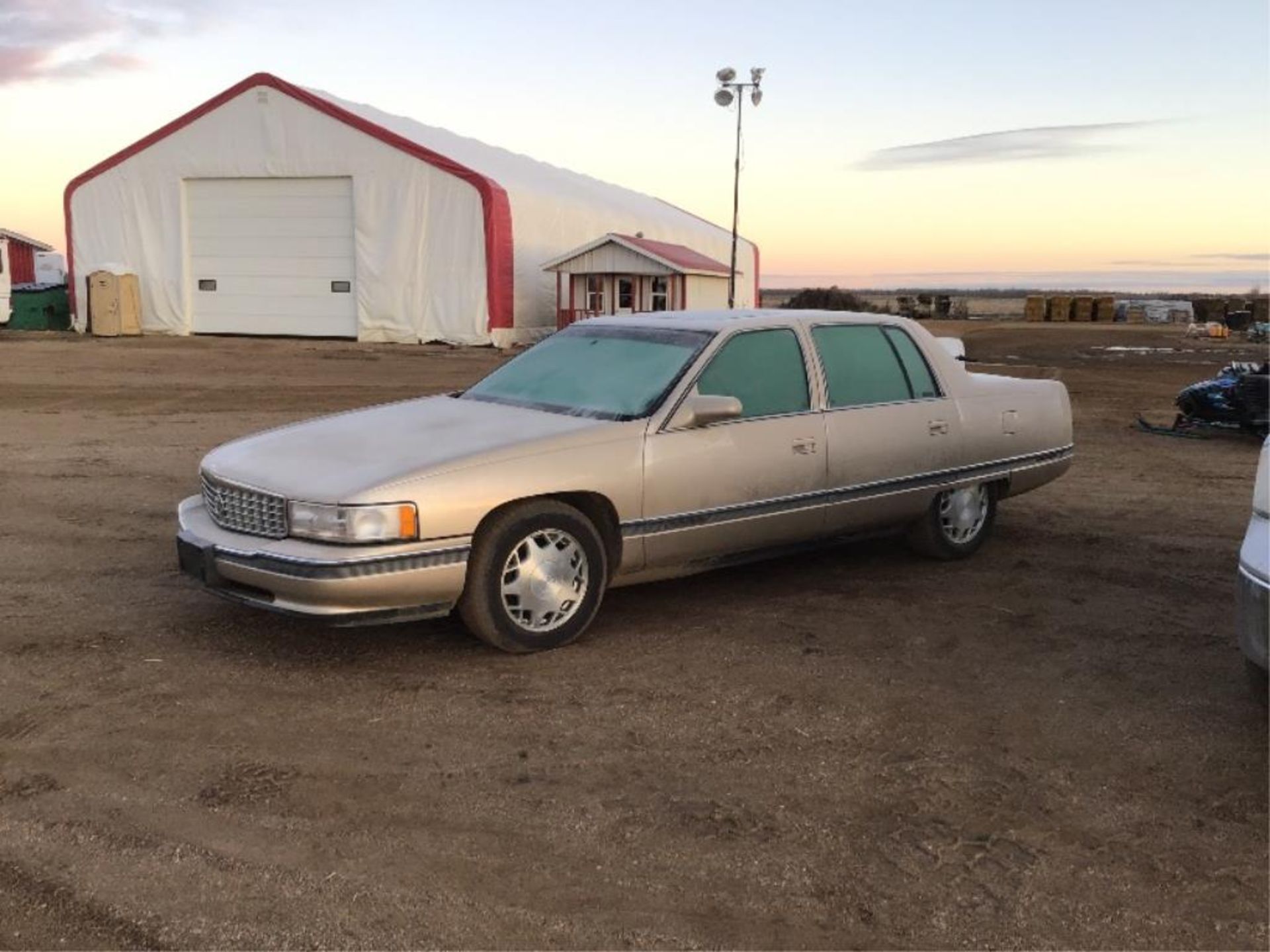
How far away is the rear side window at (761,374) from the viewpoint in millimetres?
5801

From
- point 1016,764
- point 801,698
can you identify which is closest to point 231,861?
point 801,698

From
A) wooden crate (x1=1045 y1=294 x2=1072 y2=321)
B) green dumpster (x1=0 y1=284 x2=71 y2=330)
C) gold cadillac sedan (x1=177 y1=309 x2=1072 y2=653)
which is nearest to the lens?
gold cadillac sedan (x1=177 y1=309 x2=1072 y2=653)

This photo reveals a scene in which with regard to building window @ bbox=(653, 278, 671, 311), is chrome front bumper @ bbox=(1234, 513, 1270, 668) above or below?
below

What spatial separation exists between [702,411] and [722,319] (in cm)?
92

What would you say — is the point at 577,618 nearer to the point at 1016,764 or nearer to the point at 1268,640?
the point at 1016,764

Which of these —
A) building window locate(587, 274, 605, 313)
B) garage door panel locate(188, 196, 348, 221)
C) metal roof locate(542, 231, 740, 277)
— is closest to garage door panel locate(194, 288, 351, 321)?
garage door panel locate(188, 196, 348, 221)

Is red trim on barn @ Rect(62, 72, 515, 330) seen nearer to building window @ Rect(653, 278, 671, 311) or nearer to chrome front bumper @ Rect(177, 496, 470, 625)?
building window @ Rect(653, 278, 671, 311)

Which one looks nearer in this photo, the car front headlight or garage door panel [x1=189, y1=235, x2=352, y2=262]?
the car front headlight

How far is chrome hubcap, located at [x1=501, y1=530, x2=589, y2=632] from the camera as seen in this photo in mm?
5020

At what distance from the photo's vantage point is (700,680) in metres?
4.85

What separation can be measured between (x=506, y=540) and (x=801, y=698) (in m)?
1.41

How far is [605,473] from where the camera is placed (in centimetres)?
521

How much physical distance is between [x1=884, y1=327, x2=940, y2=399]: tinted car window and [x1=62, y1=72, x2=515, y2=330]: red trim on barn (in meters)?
20.8

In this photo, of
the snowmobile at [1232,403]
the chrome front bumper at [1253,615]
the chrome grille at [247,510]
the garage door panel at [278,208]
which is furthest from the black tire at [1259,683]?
the garage door panel at [278,208]
